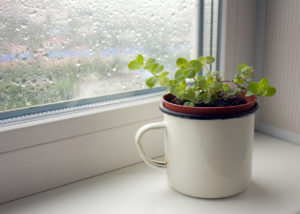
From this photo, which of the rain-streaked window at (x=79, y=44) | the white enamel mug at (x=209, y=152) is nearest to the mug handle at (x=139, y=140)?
the white enamel mug at (x=209, y=152)

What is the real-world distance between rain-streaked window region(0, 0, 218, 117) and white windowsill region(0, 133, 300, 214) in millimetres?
149

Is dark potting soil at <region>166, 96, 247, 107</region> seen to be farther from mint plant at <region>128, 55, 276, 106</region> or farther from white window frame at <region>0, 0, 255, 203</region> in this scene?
white window frame at <region>0, 0, 255, 203</region>

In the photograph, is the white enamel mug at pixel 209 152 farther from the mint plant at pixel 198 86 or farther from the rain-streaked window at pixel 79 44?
the rain-streaked window at pixel 79 44

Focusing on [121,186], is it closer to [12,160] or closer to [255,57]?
[12,160]

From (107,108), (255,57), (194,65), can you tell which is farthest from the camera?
(255,57)

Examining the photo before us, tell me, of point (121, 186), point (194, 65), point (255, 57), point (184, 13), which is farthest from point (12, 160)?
point (255, 57)

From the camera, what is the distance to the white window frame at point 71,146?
1.61ft

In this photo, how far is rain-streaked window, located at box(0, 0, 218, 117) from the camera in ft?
1.60

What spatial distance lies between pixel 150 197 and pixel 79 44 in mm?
270

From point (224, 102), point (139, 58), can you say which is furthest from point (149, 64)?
point (224, 102)

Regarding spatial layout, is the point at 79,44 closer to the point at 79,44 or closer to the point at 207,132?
the point at 79,44

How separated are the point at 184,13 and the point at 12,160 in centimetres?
42

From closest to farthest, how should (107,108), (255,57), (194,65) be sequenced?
(194,65) → (107,108) → (255,57)

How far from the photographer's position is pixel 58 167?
531mm
